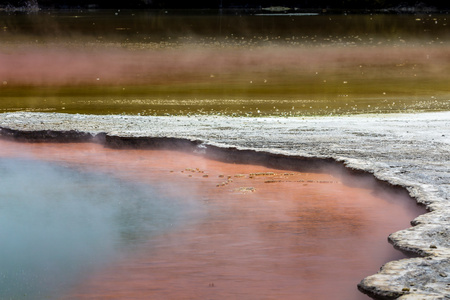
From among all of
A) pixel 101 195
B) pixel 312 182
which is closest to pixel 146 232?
pixel 101 195

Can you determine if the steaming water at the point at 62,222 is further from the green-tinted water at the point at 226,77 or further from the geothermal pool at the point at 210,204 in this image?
the green-tinted water at the point at 226,77

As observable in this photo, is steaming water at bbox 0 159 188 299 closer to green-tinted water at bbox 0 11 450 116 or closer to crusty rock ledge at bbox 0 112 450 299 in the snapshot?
crusty rock ledge at bbox 0 112 450 299

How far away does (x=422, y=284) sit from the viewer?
4.91 m

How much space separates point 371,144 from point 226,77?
48.2 feet

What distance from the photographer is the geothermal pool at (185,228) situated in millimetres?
5547

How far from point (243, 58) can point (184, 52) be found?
15.1 ft

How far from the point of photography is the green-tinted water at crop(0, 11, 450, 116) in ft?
55.1

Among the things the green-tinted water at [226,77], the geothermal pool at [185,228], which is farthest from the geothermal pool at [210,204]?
the green-tinted water at [226,77]

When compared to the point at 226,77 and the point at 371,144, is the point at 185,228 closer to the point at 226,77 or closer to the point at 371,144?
the point at 371,144

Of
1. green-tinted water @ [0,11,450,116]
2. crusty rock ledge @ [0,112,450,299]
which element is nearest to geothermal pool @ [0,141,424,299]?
crusty rock ledge @ [0,112,450,299]

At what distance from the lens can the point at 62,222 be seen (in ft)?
23.4

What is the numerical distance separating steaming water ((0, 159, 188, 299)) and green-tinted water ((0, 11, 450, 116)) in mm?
6869

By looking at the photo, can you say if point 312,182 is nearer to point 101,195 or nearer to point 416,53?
point 101,195

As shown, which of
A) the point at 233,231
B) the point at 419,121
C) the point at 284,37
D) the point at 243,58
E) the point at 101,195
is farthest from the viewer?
the point at 284,37
